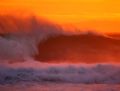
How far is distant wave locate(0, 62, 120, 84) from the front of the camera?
126cm

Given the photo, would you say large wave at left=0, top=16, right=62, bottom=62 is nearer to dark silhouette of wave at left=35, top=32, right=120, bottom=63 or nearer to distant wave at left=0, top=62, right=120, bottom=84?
dark silhouette of wave at left=35, top=32, right=120, bottom=63

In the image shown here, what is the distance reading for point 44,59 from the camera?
1.47 meters

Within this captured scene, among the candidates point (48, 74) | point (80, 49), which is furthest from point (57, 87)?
point (80, 49)

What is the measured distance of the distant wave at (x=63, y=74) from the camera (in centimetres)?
126

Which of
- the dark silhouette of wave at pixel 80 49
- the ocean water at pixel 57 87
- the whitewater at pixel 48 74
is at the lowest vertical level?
the ocean water at pixel 57 87

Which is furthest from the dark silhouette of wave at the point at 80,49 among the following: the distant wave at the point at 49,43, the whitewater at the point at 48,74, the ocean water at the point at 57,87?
the ocean water at the point at 57,87

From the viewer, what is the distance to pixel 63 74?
1.28 m

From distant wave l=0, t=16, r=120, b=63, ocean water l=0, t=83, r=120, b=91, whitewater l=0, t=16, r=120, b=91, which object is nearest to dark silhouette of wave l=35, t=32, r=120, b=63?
distant wave l=0, t=16, r=120, b=63

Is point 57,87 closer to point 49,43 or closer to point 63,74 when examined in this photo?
point 63,74

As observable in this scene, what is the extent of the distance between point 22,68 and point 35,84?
10 cm

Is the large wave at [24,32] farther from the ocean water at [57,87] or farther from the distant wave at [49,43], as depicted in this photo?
the ocean water at [57,87]

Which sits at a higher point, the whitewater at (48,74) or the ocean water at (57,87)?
the whitewater at (48,74)

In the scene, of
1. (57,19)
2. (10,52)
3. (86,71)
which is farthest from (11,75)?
(57,19)

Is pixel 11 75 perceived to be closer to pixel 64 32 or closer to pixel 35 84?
pixel 35 84
